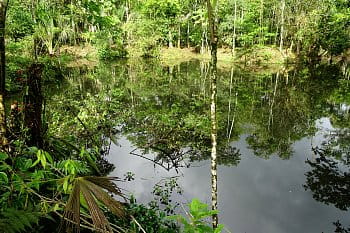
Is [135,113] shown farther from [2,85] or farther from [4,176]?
[4,176]

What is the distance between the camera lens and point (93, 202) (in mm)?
1467

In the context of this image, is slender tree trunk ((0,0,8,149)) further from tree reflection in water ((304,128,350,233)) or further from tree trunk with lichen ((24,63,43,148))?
tree reflection in water ((304,128,350,233))

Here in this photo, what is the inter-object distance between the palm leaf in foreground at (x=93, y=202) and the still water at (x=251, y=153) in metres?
5.22

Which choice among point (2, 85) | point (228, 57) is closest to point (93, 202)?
point (2, 85)

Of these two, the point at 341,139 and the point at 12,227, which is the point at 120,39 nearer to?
the point at 341,139

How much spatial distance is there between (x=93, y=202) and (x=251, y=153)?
9.50 m

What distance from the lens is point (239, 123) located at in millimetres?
13688

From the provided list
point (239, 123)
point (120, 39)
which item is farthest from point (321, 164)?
point (120, 39)

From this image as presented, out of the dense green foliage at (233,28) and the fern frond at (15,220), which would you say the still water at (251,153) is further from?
the dense green foliage at (233,28)

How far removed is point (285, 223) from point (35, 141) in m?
5.65

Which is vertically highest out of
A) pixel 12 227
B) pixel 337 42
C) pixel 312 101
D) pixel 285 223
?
pixel 337 42

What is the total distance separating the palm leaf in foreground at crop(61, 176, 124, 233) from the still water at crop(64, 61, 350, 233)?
5.22 meters

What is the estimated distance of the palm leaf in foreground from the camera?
55.1 inches

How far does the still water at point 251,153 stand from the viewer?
709cm
